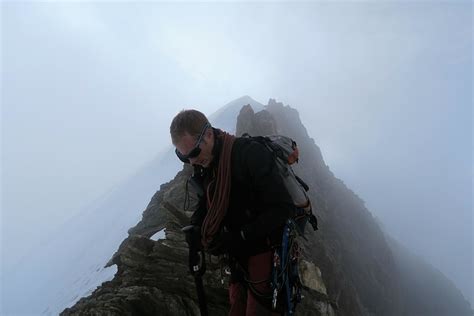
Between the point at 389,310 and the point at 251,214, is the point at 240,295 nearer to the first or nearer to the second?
→ the point at 251,214

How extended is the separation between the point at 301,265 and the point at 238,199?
25.5 feet

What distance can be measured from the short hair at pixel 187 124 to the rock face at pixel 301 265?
3897mm

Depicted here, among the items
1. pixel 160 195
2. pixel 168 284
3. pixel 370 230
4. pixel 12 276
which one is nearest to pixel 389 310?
pixel 370 230

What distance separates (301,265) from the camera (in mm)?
11086

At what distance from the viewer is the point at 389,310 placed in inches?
1470

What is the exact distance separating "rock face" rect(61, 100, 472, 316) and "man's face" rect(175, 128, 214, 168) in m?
3.42

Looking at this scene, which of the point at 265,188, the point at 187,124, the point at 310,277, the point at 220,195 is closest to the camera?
the point at 187,124

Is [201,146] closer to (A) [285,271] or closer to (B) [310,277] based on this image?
(A) [285,271]

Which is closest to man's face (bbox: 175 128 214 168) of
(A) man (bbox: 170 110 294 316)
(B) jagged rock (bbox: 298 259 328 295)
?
(A) man (bbox: 170 110 294 316)

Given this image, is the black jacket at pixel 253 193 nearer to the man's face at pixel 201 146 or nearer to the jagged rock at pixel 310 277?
the man's face at pixel 201 146

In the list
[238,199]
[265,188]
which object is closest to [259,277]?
[238,199]

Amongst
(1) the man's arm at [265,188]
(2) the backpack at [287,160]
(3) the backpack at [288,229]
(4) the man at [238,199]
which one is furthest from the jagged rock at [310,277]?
(1) the man's arm at [265,188]

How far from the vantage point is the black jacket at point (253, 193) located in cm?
395

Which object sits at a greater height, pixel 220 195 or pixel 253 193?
pixel 220 195
